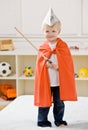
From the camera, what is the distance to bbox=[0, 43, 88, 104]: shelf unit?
226 cm

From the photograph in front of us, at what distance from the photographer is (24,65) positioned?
2463mm

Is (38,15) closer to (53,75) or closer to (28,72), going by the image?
(28,72)

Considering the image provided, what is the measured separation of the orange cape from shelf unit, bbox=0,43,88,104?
104 cm

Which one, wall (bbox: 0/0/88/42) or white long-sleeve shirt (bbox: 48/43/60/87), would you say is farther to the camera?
wall (bbox: 0/0/88/42)

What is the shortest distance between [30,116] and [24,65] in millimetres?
1097

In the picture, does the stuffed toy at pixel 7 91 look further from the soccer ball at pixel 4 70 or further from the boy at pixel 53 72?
the boy at pixel 53 72

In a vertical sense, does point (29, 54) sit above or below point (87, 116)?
above

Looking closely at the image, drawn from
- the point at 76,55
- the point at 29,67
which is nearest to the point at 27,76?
the point at 29,67

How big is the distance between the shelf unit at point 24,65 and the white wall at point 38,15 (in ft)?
0.50

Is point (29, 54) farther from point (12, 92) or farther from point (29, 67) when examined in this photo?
point (12, 92)

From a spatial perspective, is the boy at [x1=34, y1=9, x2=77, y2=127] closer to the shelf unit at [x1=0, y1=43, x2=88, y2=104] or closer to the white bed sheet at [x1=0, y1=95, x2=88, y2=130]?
the white bed sheet at [x1=0, y1=95, x2=88, y2=130]

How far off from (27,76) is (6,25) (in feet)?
1.51

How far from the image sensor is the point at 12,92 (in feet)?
7.80

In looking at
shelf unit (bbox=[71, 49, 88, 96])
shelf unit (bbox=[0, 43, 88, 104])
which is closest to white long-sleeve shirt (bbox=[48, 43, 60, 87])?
shelf unit (bbox=[0, 43, 88, 104])
